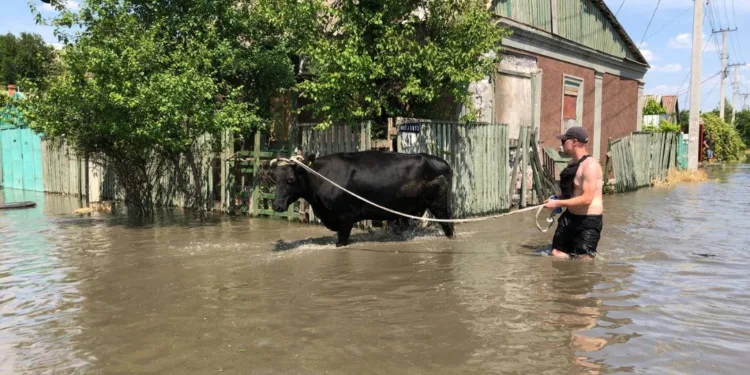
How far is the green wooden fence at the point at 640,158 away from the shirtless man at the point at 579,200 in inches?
402

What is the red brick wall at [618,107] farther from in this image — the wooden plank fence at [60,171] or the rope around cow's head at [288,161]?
the wooden plank fence at [60,171]

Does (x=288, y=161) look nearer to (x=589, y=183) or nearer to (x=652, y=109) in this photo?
(x=589, y=183)

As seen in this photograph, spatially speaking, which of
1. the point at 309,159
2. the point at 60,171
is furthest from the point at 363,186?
the point at 60,171

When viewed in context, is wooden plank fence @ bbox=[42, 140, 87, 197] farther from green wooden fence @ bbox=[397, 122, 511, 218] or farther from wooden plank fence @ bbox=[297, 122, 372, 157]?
green wooden fence @ bbox=[397, 122, 511, 218]

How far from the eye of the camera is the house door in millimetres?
19453

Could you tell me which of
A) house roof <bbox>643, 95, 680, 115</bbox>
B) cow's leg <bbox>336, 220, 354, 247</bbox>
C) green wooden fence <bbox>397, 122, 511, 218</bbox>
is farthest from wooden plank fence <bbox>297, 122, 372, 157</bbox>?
house roof <bbox>643, 95, 680, 115</bbox>

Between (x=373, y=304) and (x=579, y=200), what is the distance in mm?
2843

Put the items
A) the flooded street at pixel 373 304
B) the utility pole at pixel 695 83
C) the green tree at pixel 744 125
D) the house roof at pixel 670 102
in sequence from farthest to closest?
the green tree at pixel 744 125 < the house roof at pixel 670 102 < the utility pole at pixel 695 83 < the flooded street at pixel 373 304

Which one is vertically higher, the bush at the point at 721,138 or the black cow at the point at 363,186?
the bush at the point at 721,138

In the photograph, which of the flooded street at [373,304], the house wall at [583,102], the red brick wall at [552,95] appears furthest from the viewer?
the red brick wall at [552,95]

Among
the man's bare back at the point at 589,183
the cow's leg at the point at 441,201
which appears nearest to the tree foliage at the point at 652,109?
the cow's leg at the point at 441,201

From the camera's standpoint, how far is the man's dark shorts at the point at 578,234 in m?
7.26

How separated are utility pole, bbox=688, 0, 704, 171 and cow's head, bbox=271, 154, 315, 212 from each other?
18.7 metres

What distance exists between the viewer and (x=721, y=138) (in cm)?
4250
